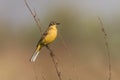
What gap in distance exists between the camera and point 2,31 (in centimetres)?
2273

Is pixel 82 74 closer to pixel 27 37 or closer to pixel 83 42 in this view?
pixel 83 42

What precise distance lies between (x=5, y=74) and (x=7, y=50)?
3.60m

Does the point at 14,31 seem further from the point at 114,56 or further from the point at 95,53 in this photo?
the point at 114,56

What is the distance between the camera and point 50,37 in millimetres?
8125

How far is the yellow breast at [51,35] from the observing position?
316 inches

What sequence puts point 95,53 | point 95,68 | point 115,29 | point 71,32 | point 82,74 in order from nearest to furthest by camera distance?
point 82,74 < point 95,68 < point 95,53 < point 115,29 < point 71,32

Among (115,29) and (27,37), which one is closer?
(115,29)

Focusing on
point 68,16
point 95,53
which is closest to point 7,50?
point 95,53

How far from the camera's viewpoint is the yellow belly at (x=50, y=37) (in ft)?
26.3

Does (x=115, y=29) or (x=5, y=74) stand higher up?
(x=5, y=74)

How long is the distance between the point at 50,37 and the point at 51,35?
30mm

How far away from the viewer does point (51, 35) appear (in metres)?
8.14

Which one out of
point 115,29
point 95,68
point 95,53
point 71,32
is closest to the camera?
point 95,68

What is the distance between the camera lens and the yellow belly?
8008 millimetres
